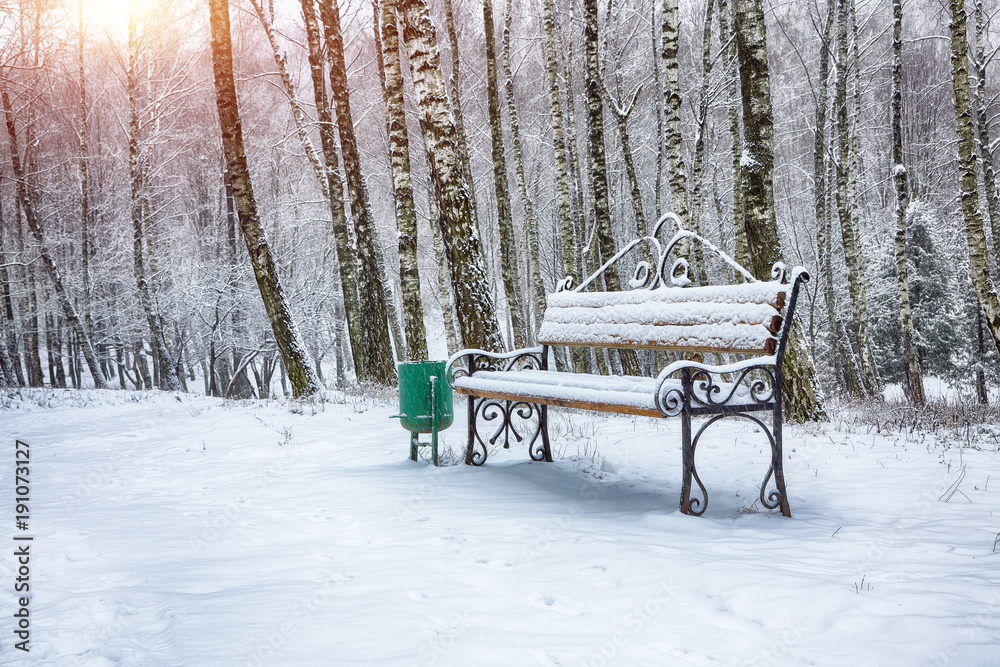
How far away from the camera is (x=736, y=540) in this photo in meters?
3.06

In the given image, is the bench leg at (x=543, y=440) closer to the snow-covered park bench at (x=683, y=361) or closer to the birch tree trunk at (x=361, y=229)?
the snow-covered park bench at (x=683, y=361)

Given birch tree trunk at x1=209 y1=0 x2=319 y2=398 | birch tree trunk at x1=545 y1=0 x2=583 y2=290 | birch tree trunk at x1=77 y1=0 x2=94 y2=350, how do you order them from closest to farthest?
birch tree trunk at x1=209 y1=0 x2=319 y2=398
birch tree trunk at x1=545 y1=0 x2=583 y2=290
birch tree trunk at x1=77 y1=0 x2=94 y2=350

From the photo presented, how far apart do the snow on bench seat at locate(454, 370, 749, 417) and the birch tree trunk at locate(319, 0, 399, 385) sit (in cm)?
579

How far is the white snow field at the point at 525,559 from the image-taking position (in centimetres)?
201

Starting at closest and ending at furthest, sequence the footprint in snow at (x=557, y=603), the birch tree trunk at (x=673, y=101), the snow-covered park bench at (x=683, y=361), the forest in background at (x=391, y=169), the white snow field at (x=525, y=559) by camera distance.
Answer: the white snow field at (x=525, y=559) < the footprint in snow at (x=557, y=603) < the snow-covered park bench at (x=683, y=361) < the birch tree trunk at (x=673, y=101) < the forest in background at (x=391, y=169)

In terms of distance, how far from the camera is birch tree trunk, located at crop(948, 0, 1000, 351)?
290 inches

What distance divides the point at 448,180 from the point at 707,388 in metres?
3.70

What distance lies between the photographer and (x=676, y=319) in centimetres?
391

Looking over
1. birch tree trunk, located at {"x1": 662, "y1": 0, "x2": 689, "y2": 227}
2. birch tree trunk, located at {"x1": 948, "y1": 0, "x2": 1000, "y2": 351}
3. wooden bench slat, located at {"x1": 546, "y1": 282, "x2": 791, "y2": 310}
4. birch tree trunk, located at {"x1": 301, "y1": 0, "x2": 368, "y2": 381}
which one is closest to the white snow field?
wooden bench slat, located at {"x1": 546, "y1": 282, "x2": 791, "y2": 310}

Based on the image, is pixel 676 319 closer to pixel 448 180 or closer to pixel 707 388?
pixel 707 388

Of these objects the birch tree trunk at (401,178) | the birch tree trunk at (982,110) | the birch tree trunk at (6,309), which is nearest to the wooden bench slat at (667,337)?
the birch tree trunk at (401,178)

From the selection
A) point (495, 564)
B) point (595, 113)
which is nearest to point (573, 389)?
point (495, 564)

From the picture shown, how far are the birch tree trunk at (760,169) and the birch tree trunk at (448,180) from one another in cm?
257

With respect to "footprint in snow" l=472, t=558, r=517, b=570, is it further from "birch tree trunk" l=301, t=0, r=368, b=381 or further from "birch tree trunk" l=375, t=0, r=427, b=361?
"birch tree trunk" l=301, t=0, r=368, b=381
